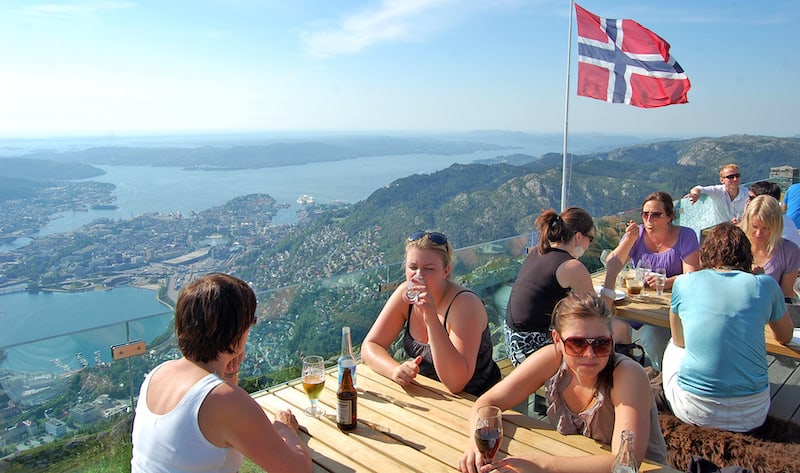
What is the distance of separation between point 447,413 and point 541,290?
1524 mm

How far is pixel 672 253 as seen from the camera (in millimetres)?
4676

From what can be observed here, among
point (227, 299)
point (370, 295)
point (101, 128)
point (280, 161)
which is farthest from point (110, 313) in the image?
point (101, 128)

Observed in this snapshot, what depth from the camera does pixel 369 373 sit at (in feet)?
8.93

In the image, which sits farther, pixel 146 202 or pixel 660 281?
pixel 146 202

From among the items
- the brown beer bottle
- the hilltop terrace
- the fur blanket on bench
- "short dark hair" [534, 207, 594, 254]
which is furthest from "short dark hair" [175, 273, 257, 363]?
"short dark hair" [534, 207, 594, 254]

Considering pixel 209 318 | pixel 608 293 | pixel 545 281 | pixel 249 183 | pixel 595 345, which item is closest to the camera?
pixel 209 318

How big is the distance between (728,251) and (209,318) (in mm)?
2699

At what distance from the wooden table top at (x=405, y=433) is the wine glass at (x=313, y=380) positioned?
41mm

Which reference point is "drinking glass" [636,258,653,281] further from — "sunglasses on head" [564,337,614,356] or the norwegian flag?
the norwegian flag

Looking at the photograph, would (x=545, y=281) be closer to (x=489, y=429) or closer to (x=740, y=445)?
(x=740, y=445)

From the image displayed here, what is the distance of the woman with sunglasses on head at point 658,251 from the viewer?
4.55 m

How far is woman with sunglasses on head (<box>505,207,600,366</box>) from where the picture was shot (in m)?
3.44

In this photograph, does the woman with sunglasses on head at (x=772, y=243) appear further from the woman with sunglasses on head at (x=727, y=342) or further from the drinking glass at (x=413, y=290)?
the drinking glass at (x=413, y=290)

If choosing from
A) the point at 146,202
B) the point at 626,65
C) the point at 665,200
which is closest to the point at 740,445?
the point at 665,200
